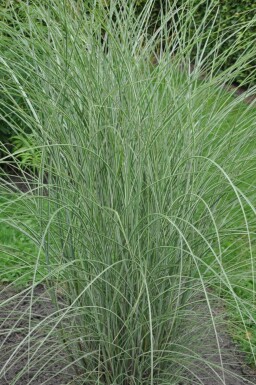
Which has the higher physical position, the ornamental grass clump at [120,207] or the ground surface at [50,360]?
the ornamental grass clump at [120,207]

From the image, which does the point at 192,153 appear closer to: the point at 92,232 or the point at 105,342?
the point at 92,232

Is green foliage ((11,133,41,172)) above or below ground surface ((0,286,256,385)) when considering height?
above

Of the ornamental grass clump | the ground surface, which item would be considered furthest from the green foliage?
the ground surface

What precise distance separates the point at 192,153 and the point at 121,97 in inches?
13.6

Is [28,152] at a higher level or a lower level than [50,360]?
higher

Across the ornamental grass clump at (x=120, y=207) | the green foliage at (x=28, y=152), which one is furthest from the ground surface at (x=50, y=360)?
the green foliage at (x=28, y=152)

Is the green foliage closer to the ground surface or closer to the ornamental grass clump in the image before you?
the ornamental grass clump

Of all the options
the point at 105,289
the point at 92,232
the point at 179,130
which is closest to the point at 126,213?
the point at 92,232

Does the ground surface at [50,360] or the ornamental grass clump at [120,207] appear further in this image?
the ground surface at [50,360]

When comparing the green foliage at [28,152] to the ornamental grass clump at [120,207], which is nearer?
the ornamental grass clump at [120,207]

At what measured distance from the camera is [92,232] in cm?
252

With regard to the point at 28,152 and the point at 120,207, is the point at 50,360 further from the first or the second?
the point at 28,152

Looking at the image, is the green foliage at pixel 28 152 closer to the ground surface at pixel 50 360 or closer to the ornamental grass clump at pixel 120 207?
the ornamental grass clump at pixel 120 207

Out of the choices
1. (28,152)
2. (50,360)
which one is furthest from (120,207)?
(28,152)
